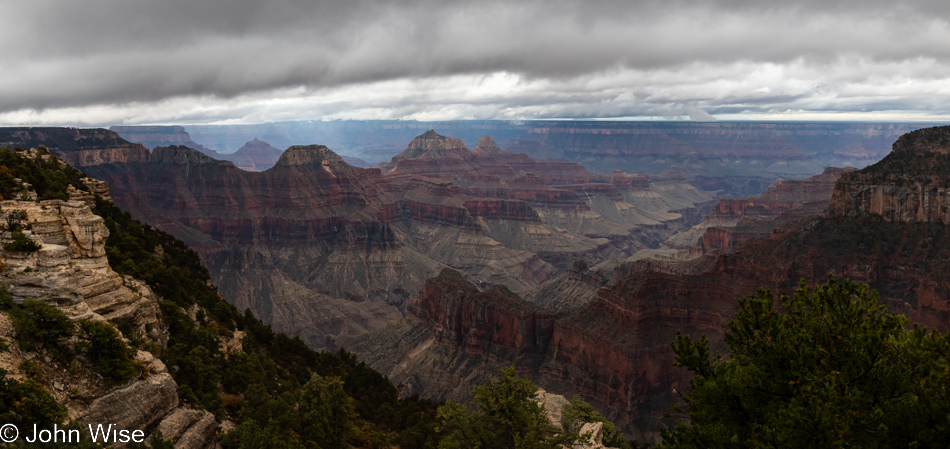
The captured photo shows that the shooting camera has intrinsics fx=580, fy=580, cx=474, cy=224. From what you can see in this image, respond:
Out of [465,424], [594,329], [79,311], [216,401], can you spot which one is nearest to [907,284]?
[594,329]

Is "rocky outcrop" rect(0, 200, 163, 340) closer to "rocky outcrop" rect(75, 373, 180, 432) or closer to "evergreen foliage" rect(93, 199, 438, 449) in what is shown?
"evergreen foliage" rect(93, 199, 438, 449)

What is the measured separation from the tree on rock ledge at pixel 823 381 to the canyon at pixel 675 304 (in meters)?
53.0

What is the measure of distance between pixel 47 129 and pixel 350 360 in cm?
16394

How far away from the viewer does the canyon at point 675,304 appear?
71250 mm

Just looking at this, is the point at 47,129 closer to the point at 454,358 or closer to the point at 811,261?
the point at 454,358

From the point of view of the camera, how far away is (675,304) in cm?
7856

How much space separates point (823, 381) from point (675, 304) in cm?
6294

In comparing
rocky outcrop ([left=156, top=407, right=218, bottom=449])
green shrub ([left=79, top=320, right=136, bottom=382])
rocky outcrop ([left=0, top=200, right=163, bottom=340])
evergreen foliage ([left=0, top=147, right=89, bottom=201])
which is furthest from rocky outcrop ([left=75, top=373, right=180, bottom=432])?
evergreen foliage ([left=0, top=147, right=89, bottom=201])

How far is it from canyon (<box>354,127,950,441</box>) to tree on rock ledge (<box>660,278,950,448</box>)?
5302 centimetres

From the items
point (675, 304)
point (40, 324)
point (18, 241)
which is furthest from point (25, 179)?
point (675, 304)

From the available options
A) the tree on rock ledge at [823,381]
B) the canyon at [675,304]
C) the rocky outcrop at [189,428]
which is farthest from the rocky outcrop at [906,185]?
the rocky outcrop at [189,428]

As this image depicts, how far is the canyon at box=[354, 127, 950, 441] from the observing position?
71250 mm

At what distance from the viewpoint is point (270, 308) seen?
456 ft

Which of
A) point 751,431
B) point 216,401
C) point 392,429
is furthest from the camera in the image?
point 392,429
